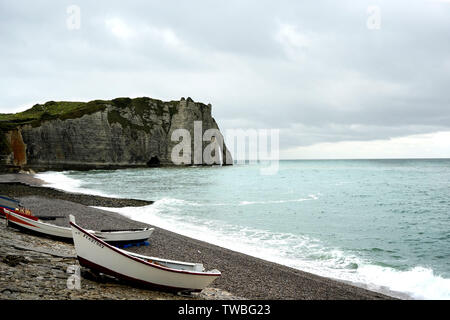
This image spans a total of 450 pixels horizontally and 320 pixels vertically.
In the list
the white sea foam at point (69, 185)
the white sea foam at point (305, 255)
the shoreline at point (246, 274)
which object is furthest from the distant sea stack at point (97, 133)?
the shoreline at point (246, 274)

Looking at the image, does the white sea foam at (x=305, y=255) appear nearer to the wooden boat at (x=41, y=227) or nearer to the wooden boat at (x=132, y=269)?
the wooden boat at (x=41, y=227)

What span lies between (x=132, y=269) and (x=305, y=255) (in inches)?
485

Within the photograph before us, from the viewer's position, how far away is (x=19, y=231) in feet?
54.2

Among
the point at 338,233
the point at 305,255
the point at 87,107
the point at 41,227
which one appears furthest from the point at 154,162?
the point at 305,255

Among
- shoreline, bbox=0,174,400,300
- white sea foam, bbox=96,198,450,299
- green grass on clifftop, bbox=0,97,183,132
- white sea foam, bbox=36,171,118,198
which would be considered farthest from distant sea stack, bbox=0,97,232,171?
shoreline, bbox=0,174,400,300

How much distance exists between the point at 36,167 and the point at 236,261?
9418cm

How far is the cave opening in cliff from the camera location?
132625 millimetres

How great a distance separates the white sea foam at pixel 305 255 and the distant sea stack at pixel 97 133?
7332 centimetres

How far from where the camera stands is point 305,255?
19.2 meters

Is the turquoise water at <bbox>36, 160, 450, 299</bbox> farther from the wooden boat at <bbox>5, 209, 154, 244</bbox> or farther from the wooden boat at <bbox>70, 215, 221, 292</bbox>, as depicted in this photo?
the wooden boat at <bbox>70, 215, 221, 292</bbox>

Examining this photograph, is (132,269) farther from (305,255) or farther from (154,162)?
(154,162)

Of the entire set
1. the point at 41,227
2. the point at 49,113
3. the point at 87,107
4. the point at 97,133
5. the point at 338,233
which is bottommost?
the point at 338,233
